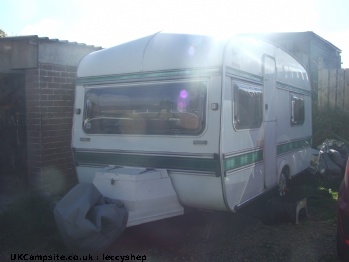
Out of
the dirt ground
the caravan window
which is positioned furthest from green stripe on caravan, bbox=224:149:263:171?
the dirt ground

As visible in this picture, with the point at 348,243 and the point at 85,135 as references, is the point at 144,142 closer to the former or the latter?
the point at 85,135

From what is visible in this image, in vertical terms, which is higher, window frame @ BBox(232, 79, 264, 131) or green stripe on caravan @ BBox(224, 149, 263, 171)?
window frame @ BBox(232, 79, 264, 131)

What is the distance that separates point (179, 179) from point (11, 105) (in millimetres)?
3836

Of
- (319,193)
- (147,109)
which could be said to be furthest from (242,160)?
(319,193)

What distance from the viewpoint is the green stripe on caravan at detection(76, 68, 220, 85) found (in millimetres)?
4449

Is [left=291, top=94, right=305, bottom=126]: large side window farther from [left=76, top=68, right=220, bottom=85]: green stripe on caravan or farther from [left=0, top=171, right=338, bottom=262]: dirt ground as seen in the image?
[left=76, top=68, right=220, bottom=85]: green stripe on caravan

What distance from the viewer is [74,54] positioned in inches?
271

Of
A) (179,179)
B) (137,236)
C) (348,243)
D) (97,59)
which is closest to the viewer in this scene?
(348,243)

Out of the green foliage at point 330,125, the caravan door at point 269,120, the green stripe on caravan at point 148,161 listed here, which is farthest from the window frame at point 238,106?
the green foliage at point 330,125

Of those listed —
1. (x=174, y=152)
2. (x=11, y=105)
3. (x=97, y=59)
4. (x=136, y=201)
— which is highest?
(x=97, y=59)

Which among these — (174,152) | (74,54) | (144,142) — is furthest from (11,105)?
(174,152)

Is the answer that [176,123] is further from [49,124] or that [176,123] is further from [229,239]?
[49,124]

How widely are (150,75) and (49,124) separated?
2.47 meters

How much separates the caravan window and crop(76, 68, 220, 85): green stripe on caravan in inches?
3.9
